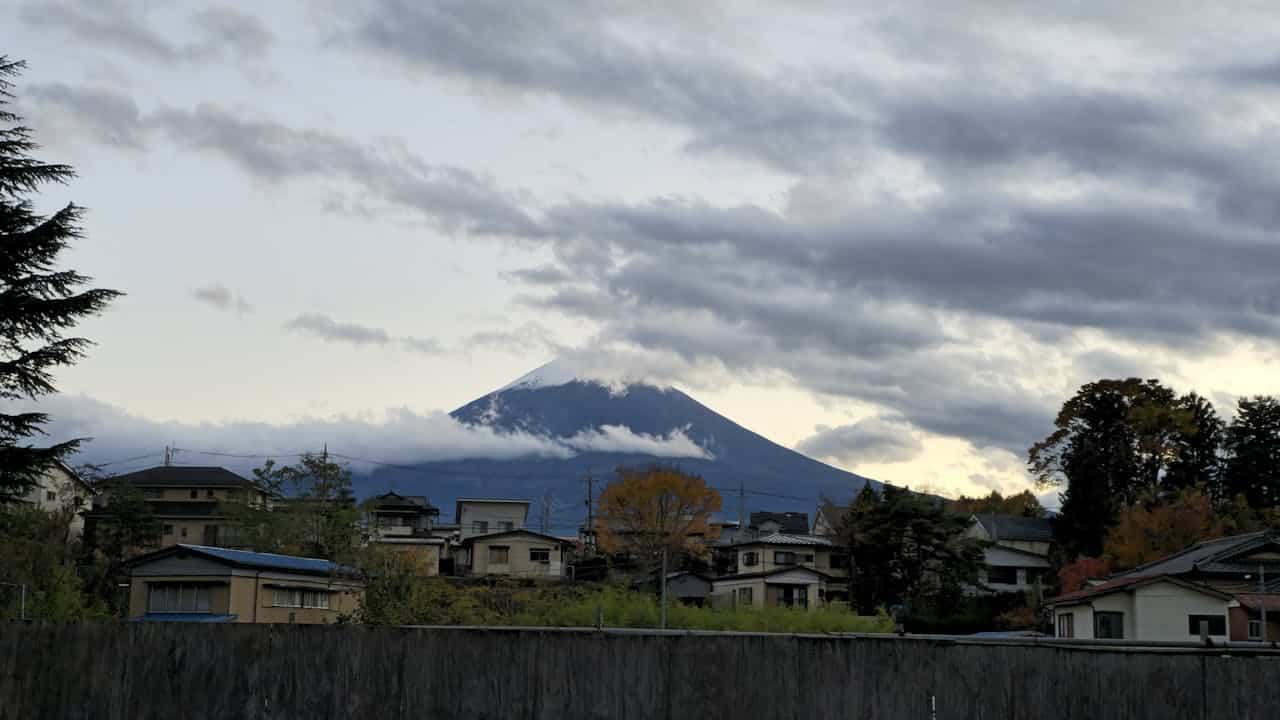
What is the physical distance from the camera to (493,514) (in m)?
98.6

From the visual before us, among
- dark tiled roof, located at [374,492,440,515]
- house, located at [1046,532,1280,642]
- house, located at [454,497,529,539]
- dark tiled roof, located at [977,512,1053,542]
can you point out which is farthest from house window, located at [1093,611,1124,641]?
house, located at [454,497,529,539]

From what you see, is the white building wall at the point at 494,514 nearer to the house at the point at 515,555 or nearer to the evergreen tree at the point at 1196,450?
the house at the point at 515,555

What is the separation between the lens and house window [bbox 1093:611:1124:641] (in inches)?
1667

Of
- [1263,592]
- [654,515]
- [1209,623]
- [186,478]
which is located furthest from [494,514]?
[1263,592]

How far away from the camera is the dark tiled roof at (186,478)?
8362 cm

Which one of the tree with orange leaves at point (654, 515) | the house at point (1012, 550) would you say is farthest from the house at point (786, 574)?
the house at point (1012, 550)

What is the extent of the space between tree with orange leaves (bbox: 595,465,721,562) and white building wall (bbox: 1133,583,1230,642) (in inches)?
Answer: 1733

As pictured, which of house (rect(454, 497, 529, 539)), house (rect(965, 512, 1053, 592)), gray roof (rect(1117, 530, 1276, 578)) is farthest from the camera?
house (rect(454, 497, 529, 539))

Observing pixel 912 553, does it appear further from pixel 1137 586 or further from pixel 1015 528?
pixel 1137 586

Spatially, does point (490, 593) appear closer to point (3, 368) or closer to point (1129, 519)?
point (1129, 519)

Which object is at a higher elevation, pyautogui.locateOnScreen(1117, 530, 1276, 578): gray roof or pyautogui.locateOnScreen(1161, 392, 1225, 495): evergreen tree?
pyautogui.locateOnScreen(1161, 392, 1225, 495): evergreen tree

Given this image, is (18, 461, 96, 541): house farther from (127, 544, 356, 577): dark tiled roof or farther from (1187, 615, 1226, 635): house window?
(1187, 615, 1226, 635): house window

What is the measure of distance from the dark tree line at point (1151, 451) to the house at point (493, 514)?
3977 centimetres

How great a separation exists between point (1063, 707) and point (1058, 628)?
3572cm
